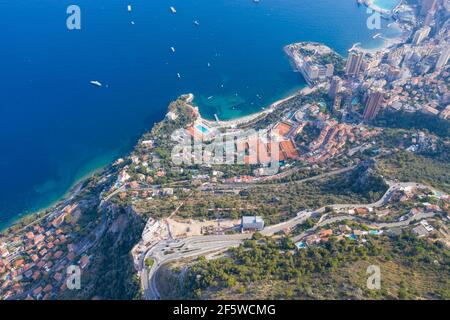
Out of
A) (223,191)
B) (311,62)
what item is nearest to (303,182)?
(223,191)

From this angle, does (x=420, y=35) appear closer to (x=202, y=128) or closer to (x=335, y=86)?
(x=335, y=86)

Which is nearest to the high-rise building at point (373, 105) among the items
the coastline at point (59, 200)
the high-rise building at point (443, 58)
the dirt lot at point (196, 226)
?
the high-rise building at point (443, 58)

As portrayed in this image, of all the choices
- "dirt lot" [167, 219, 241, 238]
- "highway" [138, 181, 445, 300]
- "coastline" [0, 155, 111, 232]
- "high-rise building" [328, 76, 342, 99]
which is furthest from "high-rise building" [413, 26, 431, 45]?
"coastline" [0, 155, 111, 232]

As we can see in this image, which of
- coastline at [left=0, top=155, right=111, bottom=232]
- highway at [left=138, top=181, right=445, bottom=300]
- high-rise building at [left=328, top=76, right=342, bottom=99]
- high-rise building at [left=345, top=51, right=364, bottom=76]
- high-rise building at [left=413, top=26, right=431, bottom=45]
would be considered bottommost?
coastline at [left=0, top=155, right=111, bottom=232]

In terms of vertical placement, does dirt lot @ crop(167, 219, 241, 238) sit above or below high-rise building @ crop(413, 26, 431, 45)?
below

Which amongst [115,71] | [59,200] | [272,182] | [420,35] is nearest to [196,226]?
[272,182]

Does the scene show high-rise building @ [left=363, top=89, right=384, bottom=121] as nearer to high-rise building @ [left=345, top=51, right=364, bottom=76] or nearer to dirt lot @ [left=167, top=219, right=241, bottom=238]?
high-rise building @ [left=345, top=51, right=364, bottom=76]
